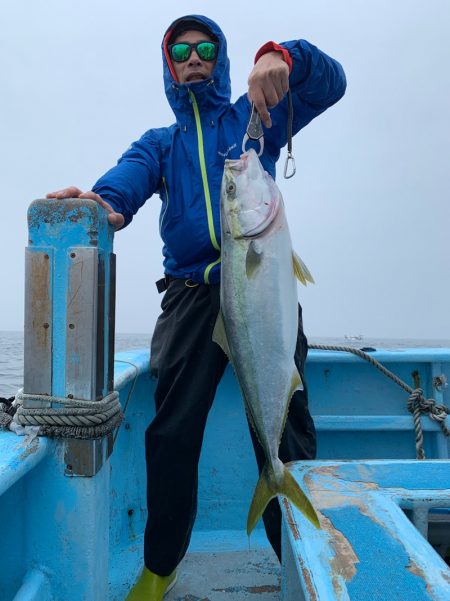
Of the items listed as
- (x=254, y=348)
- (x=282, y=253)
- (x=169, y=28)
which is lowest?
(x=254, y=348)

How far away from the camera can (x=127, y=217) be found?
2.27 m

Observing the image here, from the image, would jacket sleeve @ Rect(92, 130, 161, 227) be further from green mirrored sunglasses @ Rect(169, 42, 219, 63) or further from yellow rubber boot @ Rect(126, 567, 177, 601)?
yellow rubber boot @ Rect(126, 567, 177, 601)

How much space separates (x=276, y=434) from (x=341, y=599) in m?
0.90

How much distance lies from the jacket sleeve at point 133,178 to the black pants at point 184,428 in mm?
520

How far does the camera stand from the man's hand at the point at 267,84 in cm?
195

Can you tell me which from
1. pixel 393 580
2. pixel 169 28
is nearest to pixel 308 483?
pixel 393 580

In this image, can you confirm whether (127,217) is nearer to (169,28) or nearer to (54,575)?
(169,28)

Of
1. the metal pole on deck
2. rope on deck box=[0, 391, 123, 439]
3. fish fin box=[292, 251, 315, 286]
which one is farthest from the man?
rope on deck box=[0, 391, 123, 439]

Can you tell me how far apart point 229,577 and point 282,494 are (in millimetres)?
1563

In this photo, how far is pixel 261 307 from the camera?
6.53 feet

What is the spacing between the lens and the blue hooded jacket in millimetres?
2287

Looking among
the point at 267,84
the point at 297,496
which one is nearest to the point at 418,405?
the point at 297,496

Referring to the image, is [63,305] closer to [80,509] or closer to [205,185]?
[80,509]

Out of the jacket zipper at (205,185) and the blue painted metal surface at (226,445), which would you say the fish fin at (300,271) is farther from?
the blue painted metal surface at (226,445)
